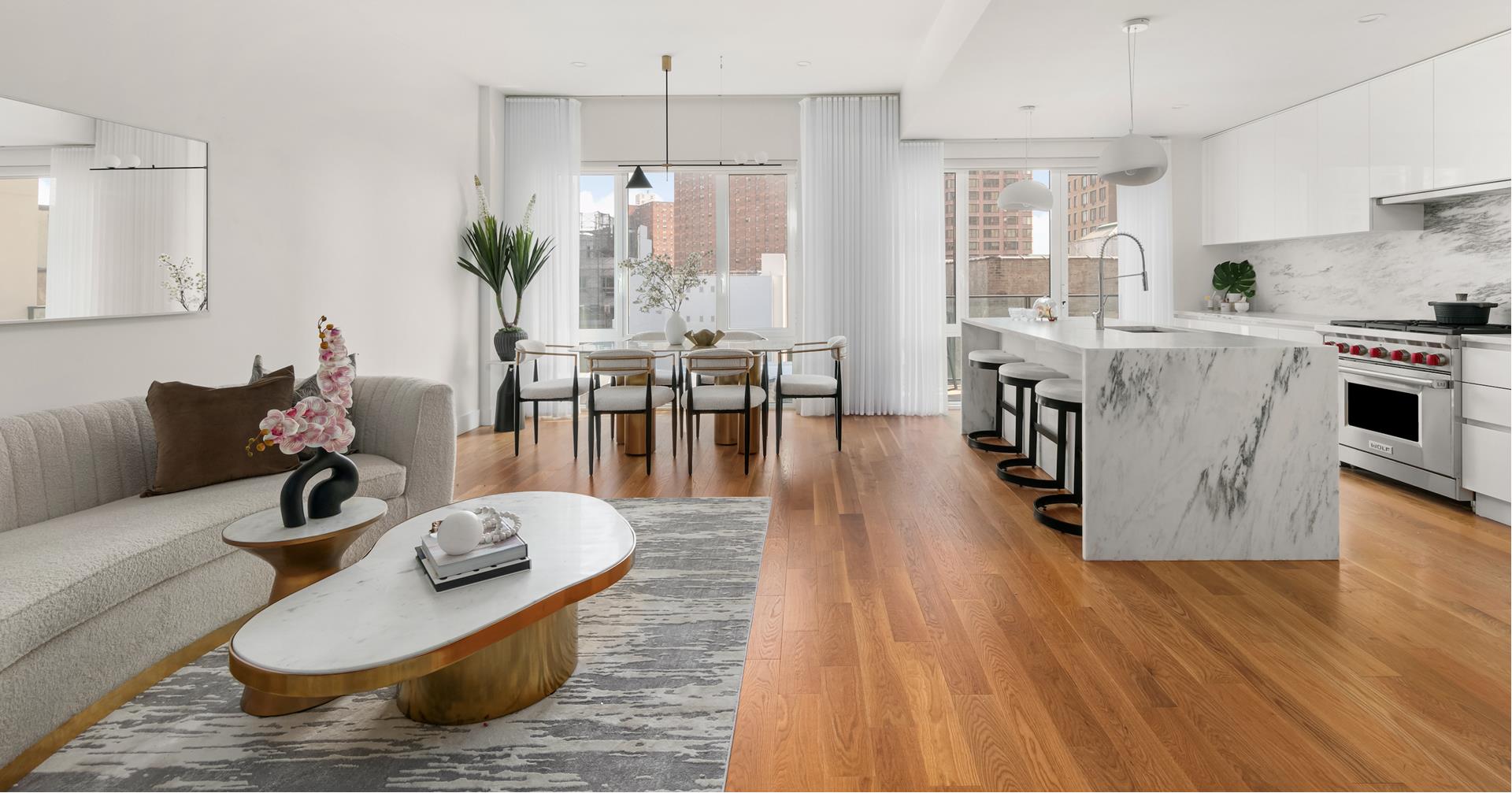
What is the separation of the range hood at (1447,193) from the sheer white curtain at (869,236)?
127 inches

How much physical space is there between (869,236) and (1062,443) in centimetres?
353

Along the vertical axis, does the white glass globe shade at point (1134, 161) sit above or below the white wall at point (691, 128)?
below

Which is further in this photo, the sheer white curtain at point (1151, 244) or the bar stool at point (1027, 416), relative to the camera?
the sheer white curtain at point (1151, 244)

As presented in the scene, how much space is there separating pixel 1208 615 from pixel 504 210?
623 centimetres

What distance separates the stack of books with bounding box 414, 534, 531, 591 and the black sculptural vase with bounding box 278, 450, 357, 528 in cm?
35

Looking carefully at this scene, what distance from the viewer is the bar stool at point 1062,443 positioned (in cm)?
374

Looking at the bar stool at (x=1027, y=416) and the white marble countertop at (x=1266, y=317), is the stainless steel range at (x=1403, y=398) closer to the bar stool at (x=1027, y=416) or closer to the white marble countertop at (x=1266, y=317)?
the white marble countertop at (x=1266, y=317)

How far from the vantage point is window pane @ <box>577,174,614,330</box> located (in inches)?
→ 293

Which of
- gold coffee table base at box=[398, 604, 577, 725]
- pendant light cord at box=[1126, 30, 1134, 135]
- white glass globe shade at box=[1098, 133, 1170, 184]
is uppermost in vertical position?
pendant light cord at box=[1126, 30, 1134, 135]

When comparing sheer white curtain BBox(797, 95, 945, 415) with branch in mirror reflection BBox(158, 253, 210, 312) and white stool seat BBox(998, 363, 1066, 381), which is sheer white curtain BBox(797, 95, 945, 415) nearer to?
white stool seat BBox(998, 363, 1066, 381)

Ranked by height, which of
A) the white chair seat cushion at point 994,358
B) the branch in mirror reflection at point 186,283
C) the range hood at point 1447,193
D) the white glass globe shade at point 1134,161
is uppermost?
the white glass globe shade at point 1134,161

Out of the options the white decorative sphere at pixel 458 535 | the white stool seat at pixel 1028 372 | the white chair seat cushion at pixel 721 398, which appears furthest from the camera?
the white chair seat cushion at pixel 721 398

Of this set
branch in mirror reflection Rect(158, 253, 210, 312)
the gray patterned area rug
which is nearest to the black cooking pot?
the gray patterned area rug

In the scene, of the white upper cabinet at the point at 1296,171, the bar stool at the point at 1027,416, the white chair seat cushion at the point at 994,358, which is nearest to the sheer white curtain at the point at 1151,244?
the white upper cabinet at the point at 1296,171
